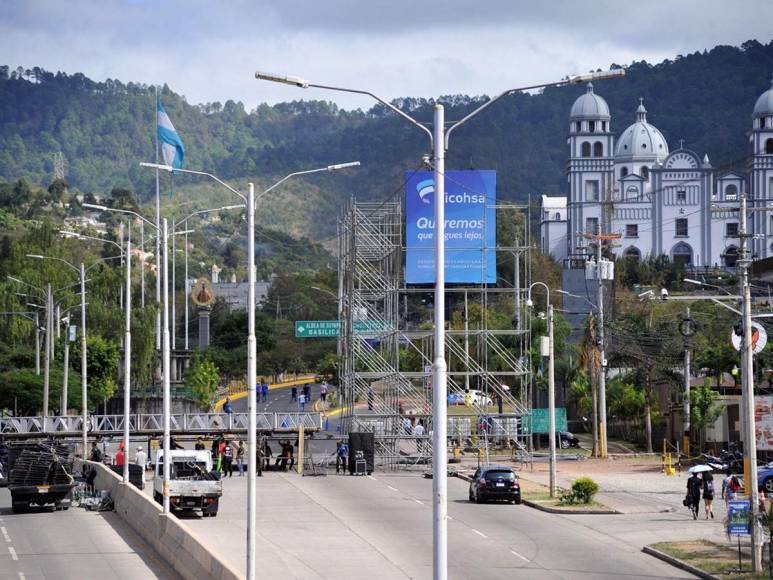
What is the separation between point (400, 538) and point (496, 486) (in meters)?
9.36

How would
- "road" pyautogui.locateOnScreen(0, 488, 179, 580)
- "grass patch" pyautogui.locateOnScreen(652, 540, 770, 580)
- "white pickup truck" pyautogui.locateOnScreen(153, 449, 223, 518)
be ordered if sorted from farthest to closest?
1. "white pickup truck" pyautogui.locateOnScreen(153, 449, 223, 518)
2. "road" pyautogui.locateOnScreen(0, 488, 179, 580)
3. "grass patch" pyautogui.locateOnScreen(652, 540, 770, 580)

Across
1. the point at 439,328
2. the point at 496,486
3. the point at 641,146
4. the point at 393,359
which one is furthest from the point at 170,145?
the point at 641,146

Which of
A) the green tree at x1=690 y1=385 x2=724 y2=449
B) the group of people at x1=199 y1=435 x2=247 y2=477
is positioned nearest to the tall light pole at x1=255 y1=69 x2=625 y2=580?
the group of people at x1=199 y1=435 x2=247 y2=477

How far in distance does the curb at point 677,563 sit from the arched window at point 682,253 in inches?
5675

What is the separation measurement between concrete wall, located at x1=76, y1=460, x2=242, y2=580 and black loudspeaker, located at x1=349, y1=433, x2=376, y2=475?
38.9 feet

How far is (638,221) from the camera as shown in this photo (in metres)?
178

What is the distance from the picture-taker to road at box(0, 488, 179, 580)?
3294 cm

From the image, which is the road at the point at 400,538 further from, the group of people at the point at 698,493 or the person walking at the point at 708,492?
the person walking at the point at 708,492

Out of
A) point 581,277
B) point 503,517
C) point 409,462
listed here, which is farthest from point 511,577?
point 581,277

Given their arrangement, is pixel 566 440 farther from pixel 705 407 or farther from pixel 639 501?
pixel 639 501

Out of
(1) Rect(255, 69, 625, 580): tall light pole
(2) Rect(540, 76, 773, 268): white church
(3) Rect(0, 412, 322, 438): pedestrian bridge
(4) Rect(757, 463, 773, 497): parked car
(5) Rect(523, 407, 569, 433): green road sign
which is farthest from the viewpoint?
(2) Rect(540, 76, 773, 268): white church

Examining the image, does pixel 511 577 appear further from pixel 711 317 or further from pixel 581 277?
pixel 581 277

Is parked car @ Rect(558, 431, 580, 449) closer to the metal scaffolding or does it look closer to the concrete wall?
the metal scaffolding

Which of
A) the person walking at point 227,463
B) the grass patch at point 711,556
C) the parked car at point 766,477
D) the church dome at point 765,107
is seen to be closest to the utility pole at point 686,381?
the parked car at point 766,477
